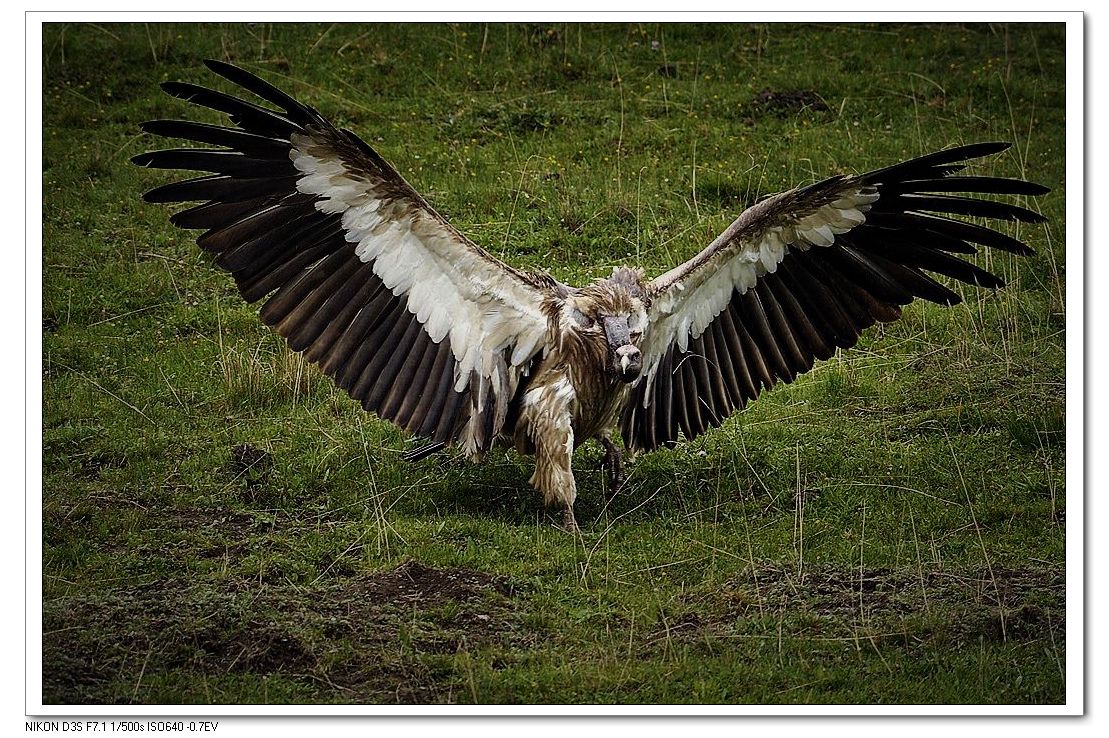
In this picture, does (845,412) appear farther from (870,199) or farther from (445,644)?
(445,644)

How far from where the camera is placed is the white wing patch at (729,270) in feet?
20.8

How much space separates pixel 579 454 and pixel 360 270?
1.83m

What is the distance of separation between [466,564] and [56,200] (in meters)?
4.31

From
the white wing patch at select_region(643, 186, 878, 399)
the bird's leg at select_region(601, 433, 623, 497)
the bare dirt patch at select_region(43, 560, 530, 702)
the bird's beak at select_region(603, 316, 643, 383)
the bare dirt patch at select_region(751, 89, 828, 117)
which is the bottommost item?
the bare dirt patch at select_region(43, 560, 530, 702)

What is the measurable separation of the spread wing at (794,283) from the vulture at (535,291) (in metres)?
0.01

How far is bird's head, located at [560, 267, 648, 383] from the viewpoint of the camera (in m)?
6.26

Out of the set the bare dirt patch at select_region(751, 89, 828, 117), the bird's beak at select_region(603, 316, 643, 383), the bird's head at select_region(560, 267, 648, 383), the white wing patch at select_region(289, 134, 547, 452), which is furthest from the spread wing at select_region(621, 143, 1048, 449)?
the bare dirt patch at select_region(751, 89, 828, 117)

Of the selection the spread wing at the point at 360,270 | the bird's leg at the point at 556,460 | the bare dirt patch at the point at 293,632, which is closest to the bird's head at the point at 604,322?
the spread wing at the point at 360,270

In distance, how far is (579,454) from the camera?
24.3 ft

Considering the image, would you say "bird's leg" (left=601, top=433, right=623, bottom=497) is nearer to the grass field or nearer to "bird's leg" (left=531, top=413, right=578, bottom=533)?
the grass field

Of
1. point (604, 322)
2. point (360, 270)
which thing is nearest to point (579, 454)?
point (604, 322)

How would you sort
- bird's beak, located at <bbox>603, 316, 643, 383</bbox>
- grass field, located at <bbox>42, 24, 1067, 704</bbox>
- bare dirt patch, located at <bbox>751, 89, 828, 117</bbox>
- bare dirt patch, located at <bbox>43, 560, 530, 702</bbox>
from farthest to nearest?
bare dirt patch, located at <bbox>751, 89, 828, 117</bbox> < bird's beak, located at <bbox>603, 316, 643, 383</bbox> < grass field, located at <bbox>42, 24, 1067, 704</bbox> < bare dirt patch, located at <bbox>43, 560, 530, 702</bbox>
